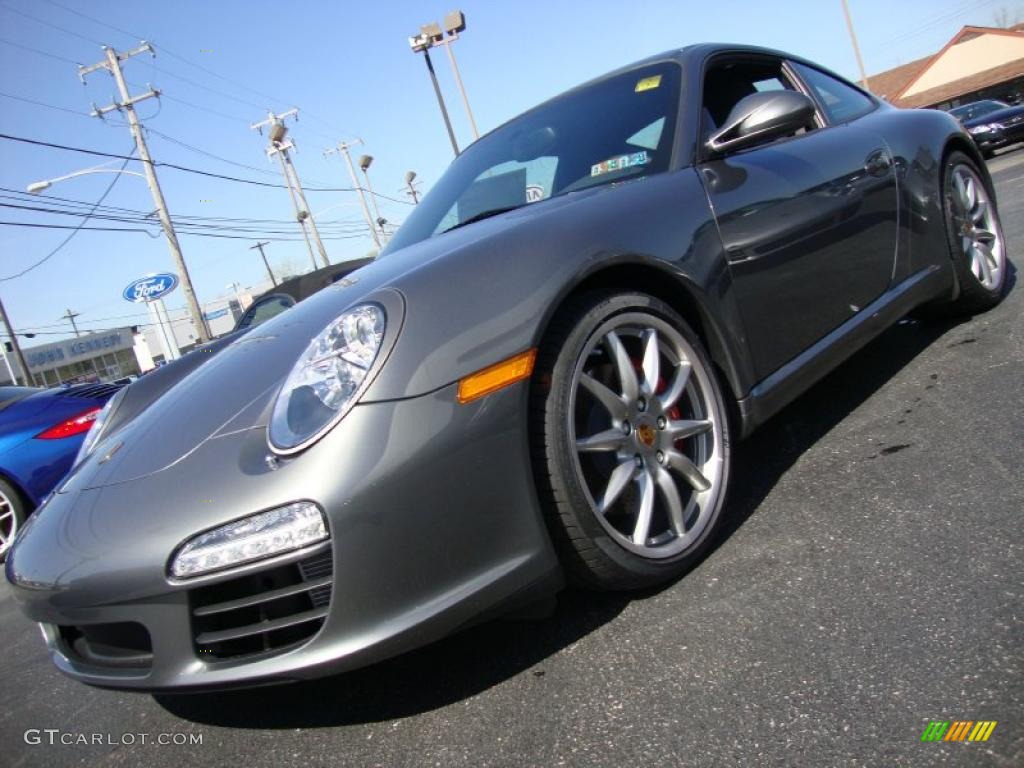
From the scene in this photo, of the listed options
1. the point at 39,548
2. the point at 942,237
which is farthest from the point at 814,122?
the point at 39,548

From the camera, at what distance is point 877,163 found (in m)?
3.06

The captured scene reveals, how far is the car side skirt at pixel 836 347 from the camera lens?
2.29 m

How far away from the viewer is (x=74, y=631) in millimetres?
1879

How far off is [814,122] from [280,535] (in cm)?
262

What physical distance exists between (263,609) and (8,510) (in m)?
4.34

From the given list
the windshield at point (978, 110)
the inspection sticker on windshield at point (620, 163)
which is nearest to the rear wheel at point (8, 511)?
the inspection sticker on windshield at point (620, 163)

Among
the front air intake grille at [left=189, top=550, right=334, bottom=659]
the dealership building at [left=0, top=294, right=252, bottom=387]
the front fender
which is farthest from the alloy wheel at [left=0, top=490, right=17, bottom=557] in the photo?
the dealership building at [left=0, top=294, right=252, bottom=387]

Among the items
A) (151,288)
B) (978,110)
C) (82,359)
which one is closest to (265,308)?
(151,288)

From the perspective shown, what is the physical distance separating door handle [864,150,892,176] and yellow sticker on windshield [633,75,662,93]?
0.91 meters

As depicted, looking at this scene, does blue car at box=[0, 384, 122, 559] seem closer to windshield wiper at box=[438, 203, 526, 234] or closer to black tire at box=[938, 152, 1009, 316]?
windshield wiper at box=[438, 203, 526, 234]

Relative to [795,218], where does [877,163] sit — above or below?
above

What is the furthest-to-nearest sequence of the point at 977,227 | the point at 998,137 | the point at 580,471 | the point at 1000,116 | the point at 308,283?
the point at 1000,116
the point at 998,137
the point at 308,283
the point at 977,227
the point at 580,471

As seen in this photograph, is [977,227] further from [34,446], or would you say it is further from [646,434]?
[34,446]

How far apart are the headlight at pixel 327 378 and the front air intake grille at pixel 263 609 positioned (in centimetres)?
25
